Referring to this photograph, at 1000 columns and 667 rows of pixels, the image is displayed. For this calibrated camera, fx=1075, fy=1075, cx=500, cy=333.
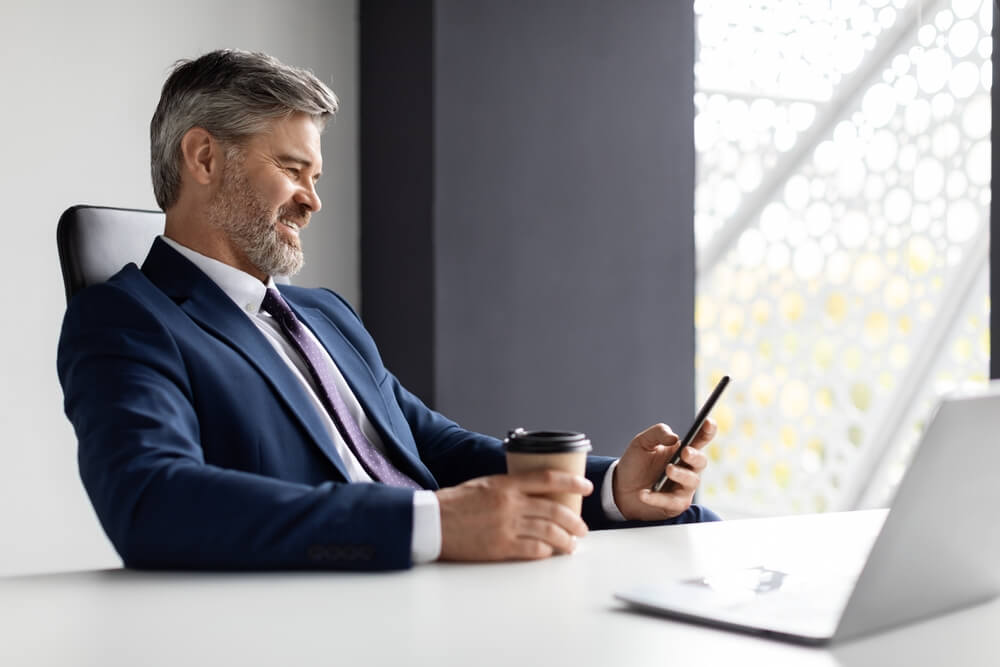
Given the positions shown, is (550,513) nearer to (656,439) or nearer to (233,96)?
Answer: (656,439)

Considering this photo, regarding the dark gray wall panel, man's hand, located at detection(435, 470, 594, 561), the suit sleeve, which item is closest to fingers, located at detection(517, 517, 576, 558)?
man's hand, located at detection(435, 470, 594, 561)

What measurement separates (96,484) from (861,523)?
0.88 m

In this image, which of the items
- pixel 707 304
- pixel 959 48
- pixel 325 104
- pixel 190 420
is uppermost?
pixel 959 48

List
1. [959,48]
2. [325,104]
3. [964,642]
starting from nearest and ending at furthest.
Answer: [964,642], [325,104], [959,48]

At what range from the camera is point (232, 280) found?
1655 millimetres

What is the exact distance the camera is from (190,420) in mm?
1315

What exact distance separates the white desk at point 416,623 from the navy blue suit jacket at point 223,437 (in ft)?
0.11

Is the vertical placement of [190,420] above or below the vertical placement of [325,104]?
below

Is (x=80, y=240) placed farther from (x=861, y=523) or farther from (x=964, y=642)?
(x=964, y=642)

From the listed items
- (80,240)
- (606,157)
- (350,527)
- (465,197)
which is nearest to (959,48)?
(606,157)

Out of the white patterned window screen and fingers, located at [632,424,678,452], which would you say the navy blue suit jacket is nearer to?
fingers, located at [632,424,678,452]

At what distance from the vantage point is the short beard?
5.64ft

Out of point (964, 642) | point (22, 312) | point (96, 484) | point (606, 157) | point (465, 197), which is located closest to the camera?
point (964, 642)

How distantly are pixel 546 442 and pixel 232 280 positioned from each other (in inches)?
29.8
